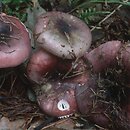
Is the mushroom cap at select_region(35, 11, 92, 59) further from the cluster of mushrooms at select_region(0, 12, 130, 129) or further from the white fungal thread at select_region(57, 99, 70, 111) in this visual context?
the white fungal thread at select_region(57, 99, 70, 111)

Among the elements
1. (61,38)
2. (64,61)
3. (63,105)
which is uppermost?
(61,38)

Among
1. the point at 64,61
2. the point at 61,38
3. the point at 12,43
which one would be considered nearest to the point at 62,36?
the point at 61,38

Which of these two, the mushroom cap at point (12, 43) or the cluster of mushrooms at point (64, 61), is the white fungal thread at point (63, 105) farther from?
the mushroom cap at point (12, 43)

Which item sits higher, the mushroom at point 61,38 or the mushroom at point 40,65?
the mushroom at point 61,38

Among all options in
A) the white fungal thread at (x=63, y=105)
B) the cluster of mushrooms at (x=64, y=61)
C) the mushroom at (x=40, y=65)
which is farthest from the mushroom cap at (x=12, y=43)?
the white fungal thread at (x=63, y=105)

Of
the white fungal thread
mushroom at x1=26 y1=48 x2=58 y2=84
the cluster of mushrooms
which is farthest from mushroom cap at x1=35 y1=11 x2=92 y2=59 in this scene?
the white fungal thread

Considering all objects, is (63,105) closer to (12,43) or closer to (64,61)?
(64,61)

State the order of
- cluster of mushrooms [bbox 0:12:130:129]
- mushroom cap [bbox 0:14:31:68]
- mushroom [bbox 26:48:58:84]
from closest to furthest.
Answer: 1. mushroom cap [bbox 0:14:31:68]
2. cluster of mushrooms [bbox 0:12:130:129]
3. mushroom [bbox 26:48:58:84]

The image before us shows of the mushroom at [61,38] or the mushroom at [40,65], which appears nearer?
the mushroom at [61,38]
